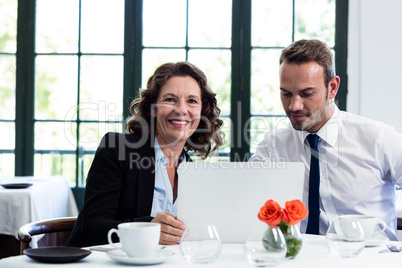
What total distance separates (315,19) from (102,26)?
171cm

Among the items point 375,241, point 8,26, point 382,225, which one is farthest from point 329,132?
point 8,26

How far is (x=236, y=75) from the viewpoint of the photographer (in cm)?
420

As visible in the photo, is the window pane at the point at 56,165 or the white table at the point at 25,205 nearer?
the white table at the point at 25,205

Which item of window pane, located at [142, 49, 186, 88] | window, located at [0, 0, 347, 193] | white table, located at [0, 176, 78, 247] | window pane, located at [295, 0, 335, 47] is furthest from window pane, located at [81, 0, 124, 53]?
window pane, located at [295, 0, 335, 47]

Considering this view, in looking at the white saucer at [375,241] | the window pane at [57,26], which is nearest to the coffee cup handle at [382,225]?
the white saucer at [375,241]

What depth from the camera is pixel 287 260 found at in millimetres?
1367

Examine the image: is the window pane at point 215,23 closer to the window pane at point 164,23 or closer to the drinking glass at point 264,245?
the window pane at point 164,23

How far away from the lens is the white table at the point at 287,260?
4.25 feet

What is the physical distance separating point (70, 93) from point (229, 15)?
56.3 inches

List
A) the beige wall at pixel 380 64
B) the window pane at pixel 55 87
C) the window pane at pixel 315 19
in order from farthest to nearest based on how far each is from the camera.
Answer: the window pane at pixel 55 87, the window pane at pixel 315 19, the beige wall at pixel 380 64

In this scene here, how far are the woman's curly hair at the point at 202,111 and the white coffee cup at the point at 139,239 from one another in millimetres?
998

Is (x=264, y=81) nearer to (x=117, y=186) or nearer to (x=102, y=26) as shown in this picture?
(x=102, y=26)

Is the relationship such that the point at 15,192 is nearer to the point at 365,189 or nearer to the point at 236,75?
the point at 236,75

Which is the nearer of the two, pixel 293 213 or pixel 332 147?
pixel 293 213
